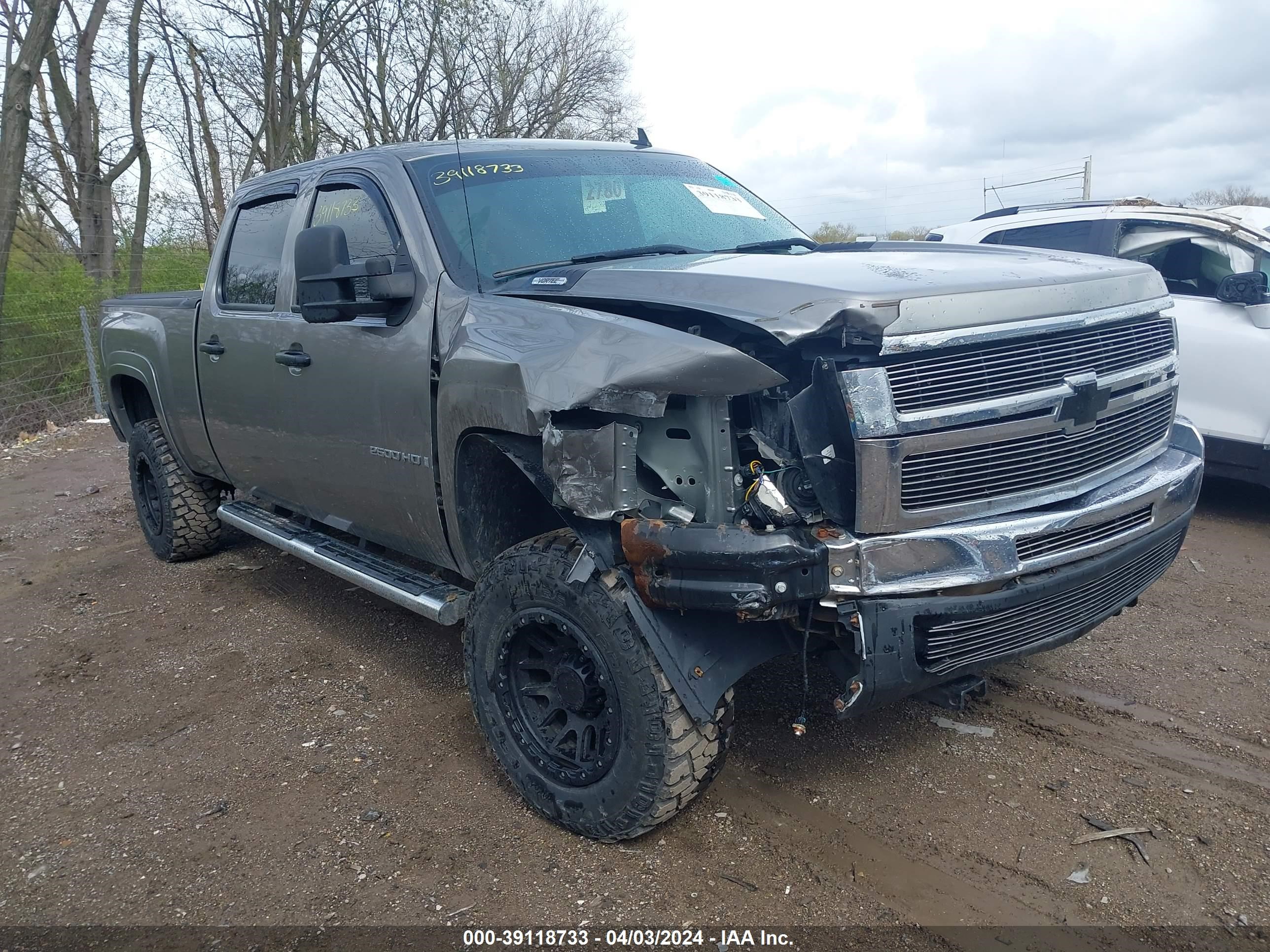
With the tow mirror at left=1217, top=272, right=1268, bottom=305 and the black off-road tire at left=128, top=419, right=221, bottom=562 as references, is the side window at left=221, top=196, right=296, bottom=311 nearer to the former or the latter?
the black off-road tire at left=128, top=419, right=221, bottom=562

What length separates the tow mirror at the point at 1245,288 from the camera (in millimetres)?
5535

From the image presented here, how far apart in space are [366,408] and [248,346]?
1.16m

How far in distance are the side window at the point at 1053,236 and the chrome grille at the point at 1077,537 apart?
397 centimetres

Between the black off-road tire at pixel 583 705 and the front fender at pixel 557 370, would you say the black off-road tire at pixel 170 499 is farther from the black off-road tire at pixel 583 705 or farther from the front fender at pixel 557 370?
the black off-road tire at pixel 583 705

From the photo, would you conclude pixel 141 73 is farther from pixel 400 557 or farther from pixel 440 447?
pixel 440 447

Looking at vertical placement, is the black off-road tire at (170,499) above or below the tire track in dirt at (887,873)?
above

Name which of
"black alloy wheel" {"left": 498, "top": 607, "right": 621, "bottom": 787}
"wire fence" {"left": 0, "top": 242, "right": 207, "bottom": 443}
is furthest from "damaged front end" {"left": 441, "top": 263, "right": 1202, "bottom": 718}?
"wire fence" {"left": 0, "top": 242, "right": 207, "bottom": 443}

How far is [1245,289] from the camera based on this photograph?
555cm

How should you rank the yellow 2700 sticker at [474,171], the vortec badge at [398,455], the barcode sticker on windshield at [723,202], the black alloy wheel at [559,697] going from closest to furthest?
the black alloy wheel at [559,697] → the vortec badge at [398,455] → the yellow 2700 sticker at [474,171] → the barcode sticker on windshield at [723,202]

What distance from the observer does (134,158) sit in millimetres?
16484

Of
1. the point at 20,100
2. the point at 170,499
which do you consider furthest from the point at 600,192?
the point at 20,100

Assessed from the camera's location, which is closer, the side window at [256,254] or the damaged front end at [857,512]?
the damaged front end at [857,512]

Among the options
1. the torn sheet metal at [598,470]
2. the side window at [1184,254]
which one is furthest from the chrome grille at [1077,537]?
the side window at [1184,254]

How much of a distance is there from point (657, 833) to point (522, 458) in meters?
1.22
